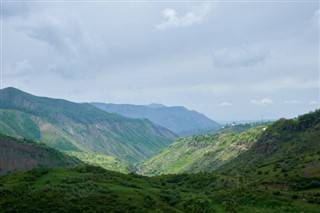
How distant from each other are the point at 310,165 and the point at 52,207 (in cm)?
11508

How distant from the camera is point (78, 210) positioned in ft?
342

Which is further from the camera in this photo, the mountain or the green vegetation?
the mountain

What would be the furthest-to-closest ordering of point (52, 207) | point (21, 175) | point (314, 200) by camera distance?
point (21, 175), point (314, 200), point (52, 207)

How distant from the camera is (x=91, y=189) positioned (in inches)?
4926

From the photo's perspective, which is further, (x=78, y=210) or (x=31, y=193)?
(x=31, y=193)

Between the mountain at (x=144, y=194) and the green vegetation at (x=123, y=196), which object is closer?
the green vegetation at (x=123, y=196)

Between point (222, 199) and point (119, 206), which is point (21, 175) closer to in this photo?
point (119, 206)

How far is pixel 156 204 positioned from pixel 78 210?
972 inches

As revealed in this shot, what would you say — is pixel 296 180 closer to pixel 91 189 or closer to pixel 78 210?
pixel 91 189

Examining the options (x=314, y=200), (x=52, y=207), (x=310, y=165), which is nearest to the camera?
(x=52, y=207)

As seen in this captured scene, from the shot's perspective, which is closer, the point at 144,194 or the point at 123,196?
the point at 123,196

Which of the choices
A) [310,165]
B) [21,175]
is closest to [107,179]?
[21,175]

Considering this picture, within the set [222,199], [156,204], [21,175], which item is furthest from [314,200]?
[21,175]

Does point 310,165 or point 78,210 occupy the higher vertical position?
point 310,165
